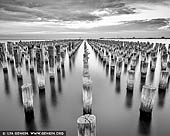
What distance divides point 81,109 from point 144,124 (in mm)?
2423

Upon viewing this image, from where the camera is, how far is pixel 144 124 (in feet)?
16.1

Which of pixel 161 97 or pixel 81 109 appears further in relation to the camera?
pixel 161 97

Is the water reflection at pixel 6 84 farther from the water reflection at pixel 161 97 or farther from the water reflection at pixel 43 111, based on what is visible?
the water reflection at pixel 161 97

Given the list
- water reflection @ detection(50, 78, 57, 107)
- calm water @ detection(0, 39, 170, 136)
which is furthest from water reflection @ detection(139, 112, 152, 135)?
water reflection @ detection(50, 78, 57, 107)

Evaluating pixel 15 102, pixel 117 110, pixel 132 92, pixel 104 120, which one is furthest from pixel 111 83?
pixel 15 102

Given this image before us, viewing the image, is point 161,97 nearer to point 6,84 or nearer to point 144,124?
point 144,124

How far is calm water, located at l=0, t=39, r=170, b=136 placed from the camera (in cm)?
488

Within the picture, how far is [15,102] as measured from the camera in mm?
6629

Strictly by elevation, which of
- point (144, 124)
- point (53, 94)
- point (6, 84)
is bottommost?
point (144, 124)

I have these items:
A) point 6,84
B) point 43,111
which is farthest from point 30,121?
point 6,84

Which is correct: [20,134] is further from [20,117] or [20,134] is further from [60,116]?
[60,116]

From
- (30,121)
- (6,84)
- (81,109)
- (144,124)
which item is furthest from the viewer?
(6,84)

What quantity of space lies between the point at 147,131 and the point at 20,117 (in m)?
4.62

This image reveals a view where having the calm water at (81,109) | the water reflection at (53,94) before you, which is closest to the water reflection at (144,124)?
the calm water at (81,109)
